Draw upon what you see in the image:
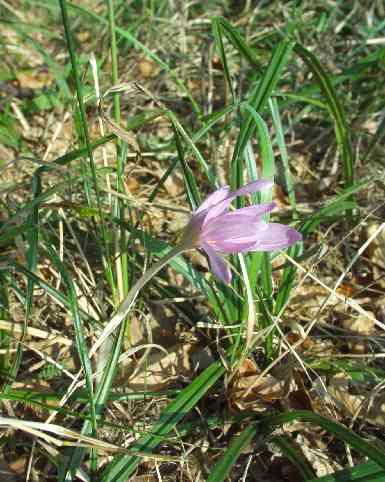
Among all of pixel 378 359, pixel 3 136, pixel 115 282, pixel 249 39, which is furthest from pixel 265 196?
pixel 249 39

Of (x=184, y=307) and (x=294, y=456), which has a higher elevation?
(x=184, y=307)

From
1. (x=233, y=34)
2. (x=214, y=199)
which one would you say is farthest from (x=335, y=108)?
(x=214, y=199)

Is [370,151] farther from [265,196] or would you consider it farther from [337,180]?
[265,196]

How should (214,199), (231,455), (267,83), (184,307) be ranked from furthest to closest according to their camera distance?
(184,307), (267,83), (231,455), (214,199)

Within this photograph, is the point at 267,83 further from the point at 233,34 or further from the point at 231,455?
the point at 231,455

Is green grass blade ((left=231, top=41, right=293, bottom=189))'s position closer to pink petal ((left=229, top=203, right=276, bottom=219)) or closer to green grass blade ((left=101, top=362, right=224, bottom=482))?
pink petal ((left=229, top=203, right=276, bottom=219))

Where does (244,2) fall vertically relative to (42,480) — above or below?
above
